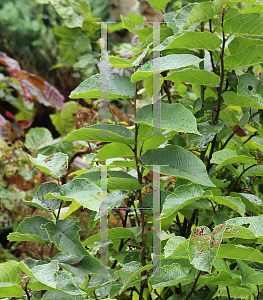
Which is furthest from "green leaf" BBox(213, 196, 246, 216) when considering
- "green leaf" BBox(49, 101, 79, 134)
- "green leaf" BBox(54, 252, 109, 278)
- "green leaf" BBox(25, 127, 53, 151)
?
"green leaf" BBox(49, 101, 79, 134)

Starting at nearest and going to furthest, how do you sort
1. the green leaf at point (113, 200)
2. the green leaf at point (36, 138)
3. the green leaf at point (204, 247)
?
the green leaf at point (204, 247) → the green leaf at point (113, 200) → the green leaf at point (36, 138)

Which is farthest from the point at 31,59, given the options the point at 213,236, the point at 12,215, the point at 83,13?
the point at 213,236

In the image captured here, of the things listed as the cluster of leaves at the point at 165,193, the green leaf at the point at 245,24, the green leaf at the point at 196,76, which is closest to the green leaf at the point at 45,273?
the cluster of leaves at the point at 165,193

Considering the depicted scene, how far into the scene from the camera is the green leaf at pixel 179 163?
52 cm

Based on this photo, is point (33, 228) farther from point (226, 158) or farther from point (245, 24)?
point (245, 24)

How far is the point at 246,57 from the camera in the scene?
60 centimetres

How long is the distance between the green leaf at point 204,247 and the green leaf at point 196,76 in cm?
26

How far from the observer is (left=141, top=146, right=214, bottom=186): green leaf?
1.72 feet

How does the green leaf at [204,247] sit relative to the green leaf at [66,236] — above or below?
above

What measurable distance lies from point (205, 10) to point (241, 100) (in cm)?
17

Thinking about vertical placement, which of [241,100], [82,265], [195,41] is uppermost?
[195,41]

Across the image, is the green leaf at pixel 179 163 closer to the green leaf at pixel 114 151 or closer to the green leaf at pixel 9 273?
the green leaf at pixel 114 151

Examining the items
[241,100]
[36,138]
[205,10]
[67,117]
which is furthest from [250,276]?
[67,117]

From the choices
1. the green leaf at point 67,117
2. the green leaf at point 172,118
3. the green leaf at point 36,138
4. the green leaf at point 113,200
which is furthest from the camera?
the green leaf at point 67,117
